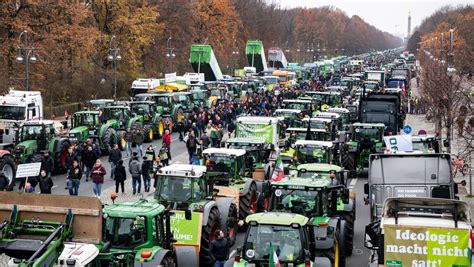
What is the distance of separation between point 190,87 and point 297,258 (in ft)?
148

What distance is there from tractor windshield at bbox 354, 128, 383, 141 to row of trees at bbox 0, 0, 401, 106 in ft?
72.3

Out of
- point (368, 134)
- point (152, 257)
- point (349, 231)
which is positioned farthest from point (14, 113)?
point (152, 257)

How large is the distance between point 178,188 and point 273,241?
4.41 m

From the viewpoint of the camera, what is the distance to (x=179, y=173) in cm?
1795

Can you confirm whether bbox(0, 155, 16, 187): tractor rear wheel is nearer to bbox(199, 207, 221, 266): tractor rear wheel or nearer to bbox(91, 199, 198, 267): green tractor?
bbox(199, 207, 221, 266): tractor rear wheel

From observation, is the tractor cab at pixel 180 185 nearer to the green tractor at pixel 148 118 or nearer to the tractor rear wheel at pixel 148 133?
the tractor rear wheel at pixel 148 133

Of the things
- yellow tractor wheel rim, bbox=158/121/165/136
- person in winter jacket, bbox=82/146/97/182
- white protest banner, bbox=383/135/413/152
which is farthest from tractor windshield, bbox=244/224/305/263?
yellow tractor wheel rim, bbox=158/121/165/136

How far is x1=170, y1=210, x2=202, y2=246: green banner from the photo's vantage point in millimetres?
16875

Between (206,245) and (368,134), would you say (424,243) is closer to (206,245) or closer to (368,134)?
(206,245)

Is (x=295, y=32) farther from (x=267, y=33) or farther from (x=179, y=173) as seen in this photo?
(x=179, y=173)

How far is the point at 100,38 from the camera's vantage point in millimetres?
58125

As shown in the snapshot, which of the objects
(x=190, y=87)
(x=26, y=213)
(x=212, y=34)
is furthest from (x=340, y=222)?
(x=212, y=34)

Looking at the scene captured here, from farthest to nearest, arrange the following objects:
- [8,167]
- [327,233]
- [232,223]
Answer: [8,167] < [232,223] < [327,233]

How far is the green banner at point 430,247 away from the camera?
1297 cm
